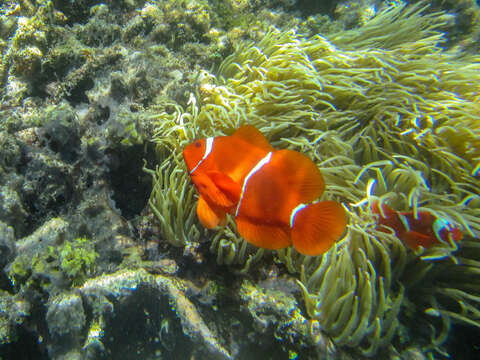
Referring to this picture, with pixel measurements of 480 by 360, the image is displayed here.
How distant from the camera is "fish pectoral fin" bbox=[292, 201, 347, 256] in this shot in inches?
46.3

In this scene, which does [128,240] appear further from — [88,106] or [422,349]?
[422,349]

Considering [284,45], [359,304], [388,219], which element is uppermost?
[284,45]

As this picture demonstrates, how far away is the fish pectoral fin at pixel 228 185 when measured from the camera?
1.31 m

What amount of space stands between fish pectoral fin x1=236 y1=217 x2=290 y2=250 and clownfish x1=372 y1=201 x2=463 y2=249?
749 mm

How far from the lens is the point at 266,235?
50.8 inches

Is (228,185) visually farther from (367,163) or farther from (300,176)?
(367,163)

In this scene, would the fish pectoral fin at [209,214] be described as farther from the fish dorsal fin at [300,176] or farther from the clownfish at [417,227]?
the clownfish at [417,227]

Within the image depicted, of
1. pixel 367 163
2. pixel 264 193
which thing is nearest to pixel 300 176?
pixel 264 193

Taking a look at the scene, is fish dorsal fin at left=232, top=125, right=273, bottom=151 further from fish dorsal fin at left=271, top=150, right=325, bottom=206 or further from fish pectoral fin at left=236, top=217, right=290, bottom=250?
fish pectoral fin at left=236, top=217, right=290, bottom=250

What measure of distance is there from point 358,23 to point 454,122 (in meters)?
3.43

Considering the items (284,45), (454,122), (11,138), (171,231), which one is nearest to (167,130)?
(171,231)

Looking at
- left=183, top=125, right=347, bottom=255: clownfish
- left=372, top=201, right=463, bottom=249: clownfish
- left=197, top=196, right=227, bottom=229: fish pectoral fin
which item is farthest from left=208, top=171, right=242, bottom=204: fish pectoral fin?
left=372, top=201, right=463, bottom=249: clownfish

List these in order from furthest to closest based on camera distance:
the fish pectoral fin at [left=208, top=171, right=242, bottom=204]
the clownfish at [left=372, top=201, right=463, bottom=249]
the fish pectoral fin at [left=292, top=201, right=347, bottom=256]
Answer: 1. the clownfish at [left=372, top=201, right=463, bottom=249]
2. the fish pectoral fin at [left=208, top=171, right=242, bottom=204]
3. the fish pectoral fin at [left=292, top=201, right=347, bottom=256]

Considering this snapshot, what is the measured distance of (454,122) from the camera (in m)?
2.07
